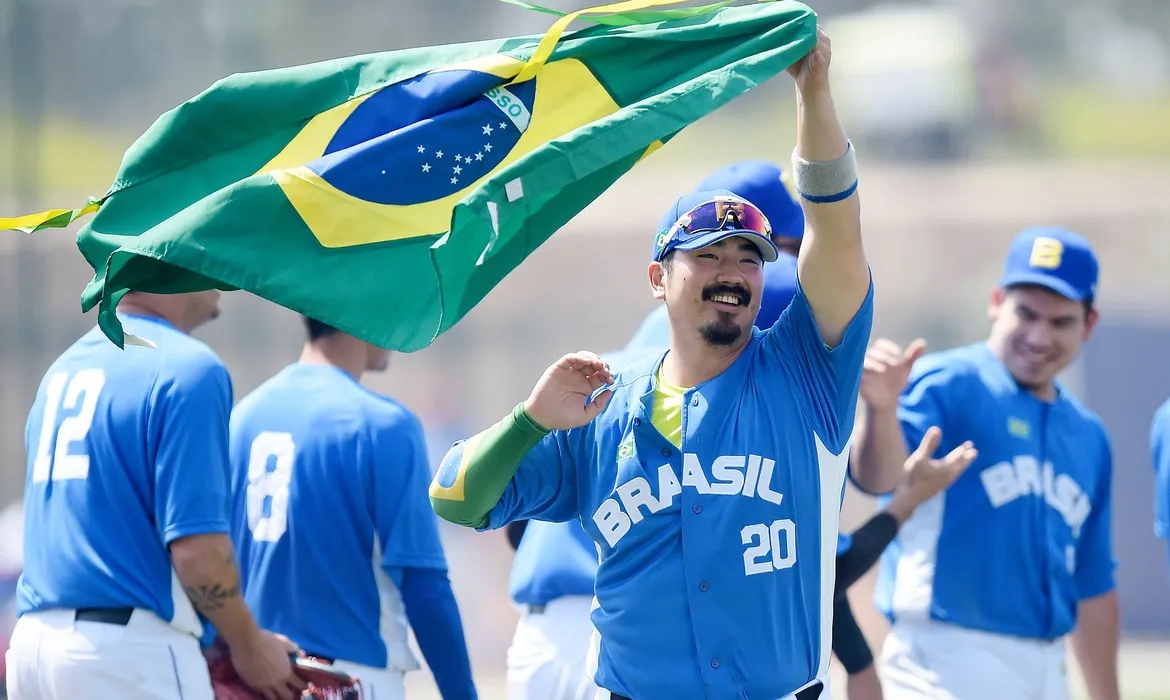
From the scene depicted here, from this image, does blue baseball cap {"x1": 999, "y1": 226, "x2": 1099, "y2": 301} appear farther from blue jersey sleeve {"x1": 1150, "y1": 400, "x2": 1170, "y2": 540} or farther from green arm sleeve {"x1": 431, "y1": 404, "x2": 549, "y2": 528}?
green arm sleeve {"x1": 431, "y1": 404, "x2": 549, "y2": 528}

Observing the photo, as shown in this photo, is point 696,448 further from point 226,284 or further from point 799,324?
point 226,284

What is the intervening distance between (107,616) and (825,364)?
2218 millimetres

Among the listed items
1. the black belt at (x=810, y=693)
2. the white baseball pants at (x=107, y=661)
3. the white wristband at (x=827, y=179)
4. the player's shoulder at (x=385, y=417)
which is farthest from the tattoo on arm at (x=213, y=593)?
the white wristband at (x=827, y=179)

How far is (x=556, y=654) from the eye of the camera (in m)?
4.78

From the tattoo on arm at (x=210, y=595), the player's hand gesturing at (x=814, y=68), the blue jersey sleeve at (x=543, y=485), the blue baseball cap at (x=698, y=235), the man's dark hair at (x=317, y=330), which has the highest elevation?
the player's hand gesturing at (x=814, y=68)

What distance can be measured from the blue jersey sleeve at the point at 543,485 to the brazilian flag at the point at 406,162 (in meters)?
0.45

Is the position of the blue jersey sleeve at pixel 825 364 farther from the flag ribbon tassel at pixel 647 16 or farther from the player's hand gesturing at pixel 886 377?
the player's hand gesturing at pixel 886 377

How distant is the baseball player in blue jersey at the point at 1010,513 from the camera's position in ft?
16.8

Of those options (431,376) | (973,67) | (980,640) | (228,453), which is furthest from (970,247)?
(228,453)

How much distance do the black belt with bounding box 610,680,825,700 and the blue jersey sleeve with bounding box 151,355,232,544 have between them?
4.53 ft

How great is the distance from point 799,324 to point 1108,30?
75.9ft

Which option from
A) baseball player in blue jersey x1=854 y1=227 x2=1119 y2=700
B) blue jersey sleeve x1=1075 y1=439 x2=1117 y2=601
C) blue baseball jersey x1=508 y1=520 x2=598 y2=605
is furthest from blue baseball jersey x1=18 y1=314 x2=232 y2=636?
blue jersey sleeve x1=1075 y1=439 x2=1117 y2=601

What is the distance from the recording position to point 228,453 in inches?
176

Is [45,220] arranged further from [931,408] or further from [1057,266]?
[1057,266]
